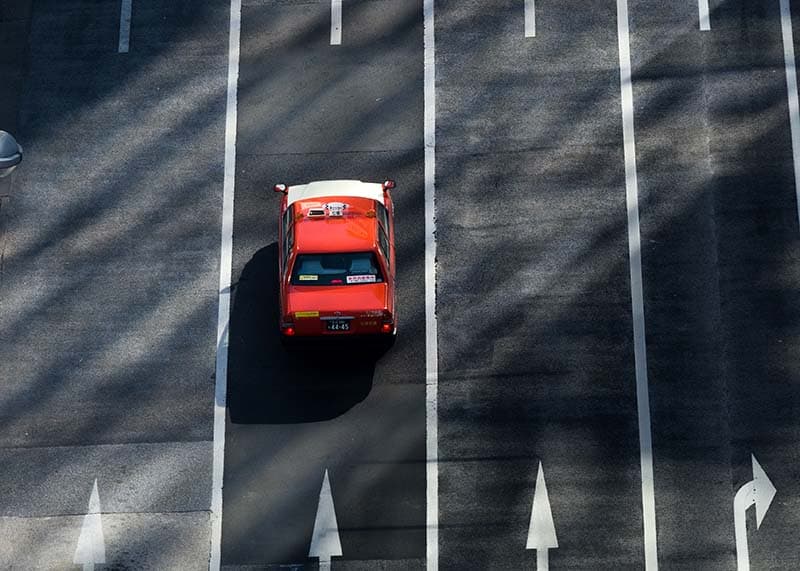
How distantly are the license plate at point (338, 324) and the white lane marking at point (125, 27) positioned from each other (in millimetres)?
8744

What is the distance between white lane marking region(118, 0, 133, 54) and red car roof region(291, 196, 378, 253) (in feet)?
20.9

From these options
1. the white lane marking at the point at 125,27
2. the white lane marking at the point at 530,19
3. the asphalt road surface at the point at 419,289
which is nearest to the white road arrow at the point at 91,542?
the asphalt road surface at the point at 419,289

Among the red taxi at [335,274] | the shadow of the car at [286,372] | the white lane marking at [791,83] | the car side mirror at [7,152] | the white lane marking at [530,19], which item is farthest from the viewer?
the white lane marking at [530,19]

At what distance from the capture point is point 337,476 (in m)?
24.1

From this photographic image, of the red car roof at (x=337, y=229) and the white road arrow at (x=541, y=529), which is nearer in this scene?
the white road arrow at (x=541, y=529)

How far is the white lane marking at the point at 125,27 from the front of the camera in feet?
91.5

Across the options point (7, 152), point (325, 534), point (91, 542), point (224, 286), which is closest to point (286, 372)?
point (224, 286)

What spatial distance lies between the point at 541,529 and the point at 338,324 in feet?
18.3

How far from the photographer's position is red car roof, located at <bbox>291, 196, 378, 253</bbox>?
24.1 metres

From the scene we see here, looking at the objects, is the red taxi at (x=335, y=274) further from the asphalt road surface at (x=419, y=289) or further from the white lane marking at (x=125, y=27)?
the white lane marking at (x=125, y=27)

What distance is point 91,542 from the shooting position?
77.8ft

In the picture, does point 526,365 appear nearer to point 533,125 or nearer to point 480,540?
point 480,540

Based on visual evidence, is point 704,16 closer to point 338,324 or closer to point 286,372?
point 338,324

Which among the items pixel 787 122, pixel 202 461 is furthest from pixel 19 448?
pixel 787 122
